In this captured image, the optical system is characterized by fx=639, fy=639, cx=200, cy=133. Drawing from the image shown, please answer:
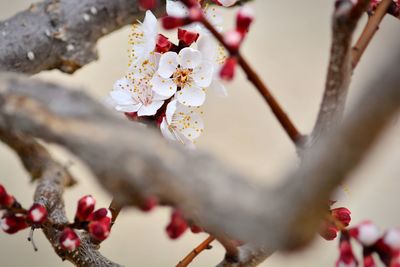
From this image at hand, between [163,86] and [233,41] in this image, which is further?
[163,86]

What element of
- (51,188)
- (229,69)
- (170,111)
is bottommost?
(51,188)

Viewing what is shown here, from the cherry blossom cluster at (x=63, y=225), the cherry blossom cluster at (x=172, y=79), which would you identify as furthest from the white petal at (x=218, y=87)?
the cherry blossom cluster at (x=63, y=225)

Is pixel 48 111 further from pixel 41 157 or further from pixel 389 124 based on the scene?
pixel 41 157

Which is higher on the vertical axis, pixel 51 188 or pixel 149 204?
pixel 149 204

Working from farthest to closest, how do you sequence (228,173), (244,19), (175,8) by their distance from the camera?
(175,8), (244,19), (228,173)

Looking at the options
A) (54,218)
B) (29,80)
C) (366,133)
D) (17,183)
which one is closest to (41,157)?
(54,218)

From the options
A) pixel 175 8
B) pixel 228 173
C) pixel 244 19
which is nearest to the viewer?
pixel 228 173

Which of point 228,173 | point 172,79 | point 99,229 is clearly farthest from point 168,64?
point 228,173

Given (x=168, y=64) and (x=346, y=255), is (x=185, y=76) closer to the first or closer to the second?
(x=168, y=64)
